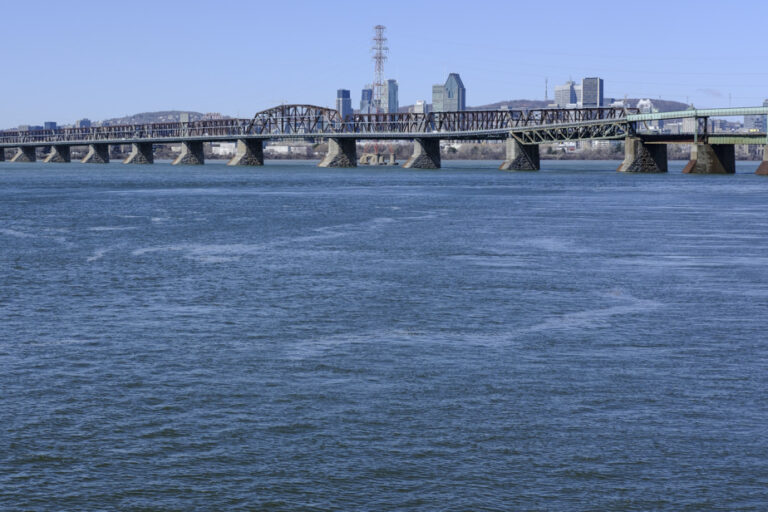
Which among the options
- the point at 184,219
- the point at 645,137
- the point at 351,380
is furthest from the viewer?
the point at 645,137

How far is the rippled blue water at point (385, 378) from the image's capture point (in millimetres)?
16594

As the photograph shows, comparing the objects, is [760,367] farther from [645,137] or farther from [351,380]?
[645,137]

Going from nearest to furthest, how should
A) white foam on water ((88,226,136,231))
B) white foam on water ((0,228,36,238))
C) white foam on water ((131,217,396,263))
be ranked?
1. white foam on water ((131,217,396,263))
2. white foam on water ((0,228,36,238))
3. white foam on water ((88,226,136,231))

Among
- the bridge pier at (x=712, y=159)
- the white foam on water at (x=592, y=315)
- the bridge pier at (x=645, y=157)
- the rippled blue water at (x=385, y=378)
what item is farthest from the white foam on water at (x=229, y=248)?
the bridge pier at (x=645, y=157)

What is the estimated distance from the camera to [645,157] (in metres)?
184

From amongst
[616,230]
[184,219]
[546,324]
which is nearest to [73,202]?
[184,219]

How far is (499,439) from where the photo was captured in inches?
741

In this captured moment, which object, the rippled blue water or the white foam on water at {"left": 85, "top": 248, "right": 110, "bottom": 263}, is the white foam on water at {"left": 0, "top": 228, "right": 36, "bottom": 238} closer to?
the rippled blue water

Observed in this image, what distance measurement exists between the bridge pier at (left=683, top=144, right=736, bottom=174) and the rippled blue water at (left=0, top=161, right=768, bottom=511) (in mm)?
126600

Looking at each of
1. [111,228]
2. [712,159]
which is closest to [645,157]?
[712,159]

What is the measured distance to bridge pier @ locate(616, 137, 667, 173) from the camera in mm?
183000

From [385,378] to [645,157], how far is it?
6618 inches

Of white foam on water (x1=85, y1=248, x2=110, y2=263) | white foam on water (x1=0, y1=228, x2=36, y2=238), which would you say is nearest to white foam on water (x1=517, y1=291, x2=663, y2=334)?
white foam on water (x1=85, y1=248, x2=110, y2=263)

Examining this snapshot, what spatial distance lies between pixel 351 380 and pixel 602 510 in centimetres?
846
